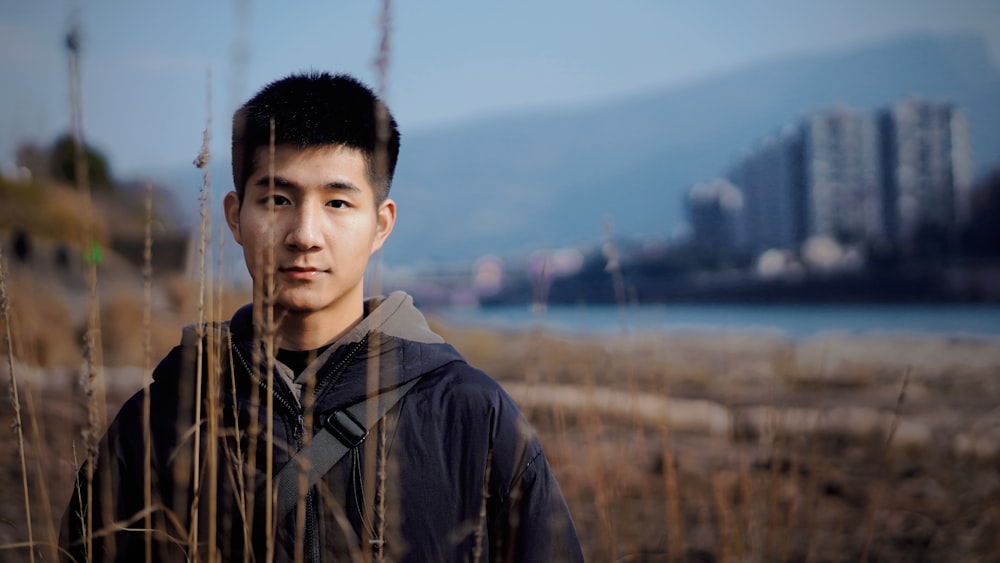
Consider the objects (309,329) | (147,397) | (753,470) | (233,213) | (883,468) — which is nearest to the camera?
(147,397)

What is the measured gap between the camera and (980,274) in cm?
5062

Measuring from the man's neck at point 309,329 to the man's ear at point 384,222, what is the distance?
16 cm

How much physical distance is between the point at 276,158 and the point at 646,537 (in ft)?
8.58

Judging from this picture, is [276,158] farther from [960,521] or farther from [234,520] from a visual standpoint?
[960,521]

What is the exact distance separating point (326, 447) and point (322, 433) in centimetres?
2

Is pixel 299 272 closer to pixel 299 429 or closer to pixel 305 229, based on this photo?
pixel 305 229

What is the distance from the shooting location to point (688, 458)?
4.75 meters

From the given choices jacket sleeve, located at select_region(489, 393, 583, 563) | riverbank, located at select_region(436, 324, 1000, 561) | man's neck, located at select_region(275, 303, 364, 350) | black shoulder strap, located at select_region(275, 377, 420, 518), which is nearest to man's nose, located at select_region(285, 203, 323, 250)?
man's neck, located at select_region(275, 303, 364, 350)

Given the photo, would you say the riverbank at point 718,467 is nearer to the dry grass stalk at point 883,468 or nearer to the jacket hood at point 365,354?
the dry grass stalk at point 883,468

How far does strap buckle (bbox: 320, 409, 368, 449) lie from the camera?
1212 mm

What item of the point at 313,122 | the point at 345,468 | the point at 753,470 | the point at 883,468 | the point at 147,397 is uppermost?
the point at 313,122

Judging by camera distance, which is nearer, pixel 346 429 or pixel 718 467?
pixel 346 429

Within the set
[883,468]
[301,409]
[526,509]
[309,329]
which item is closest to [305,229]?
[309,329]

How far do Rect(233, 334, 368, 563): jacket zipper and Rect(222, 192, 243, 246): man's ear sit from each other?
24 centimetres
